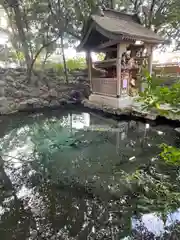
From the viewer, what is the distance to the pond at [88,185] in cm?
230

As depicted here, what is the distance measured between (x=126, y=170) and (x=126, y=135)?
204 centimetres

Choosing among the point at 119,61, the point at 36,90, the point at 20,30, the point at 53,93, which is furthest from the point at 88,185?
the point at 20,30

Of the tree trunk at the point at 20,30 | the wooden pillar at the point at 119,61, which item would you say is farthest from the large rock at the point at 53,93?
the wooden pillar at the point at 119,61

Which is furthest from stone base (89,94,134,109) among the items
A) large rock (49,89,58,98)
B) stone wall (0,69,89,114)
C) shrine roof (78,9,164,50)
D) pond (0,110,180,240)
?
large rock (49,89,58,98)

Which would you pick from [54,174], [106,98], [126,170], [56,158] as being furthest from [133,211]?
[106,98]

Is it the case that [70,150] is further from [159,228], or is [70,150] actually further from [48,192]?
[159,228]

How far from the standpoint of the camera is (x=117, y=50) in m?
7.30

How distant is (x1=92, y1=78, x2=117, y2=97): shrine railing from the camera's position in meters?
8.05

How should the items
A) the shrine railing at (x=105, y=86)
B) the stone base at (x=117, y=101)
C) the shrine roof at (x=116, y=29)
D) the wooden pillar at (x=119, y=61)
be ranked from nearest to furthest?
the shrine roof at (x=116, y=29)
the wooden pillar at (x=119, y=61)
the stone base at (x=117, y=101)
the shrine railing at (x=105, y=86)

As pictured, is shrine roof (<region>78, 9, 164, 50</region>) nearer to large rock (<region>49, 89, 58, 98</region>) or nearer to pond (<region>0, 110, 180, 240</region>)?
large rock (<region>49, 89, 58, 98</region>)

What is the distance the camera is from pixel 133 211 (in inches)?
102

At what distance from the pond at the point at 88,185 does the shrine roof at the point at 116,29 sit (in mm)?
3490

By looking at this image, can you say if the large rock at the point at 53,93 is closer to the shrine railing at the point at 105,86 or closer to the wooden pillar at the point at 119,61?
the shrine railing at the point at 105,86

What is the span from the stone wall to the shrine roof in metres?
2.81
